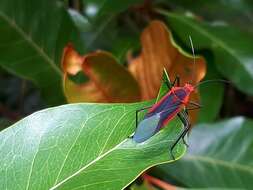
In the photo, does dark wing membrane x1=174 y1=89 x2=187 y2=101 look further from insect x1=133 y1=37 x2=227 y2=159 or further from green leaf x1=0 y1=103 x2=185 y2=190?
green leaf x1=0 y1=103 x2=185 y2=190

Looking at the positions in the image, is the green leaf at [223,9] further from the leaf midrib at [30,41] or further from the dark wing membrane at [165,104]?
the dark wing membrane at [165,104]

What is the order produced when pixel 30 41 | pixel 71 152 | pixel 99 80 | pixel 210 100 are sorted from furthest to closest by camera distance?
pixel 210 100
pixel 30 41
pixel 99 80
pixel 71 152

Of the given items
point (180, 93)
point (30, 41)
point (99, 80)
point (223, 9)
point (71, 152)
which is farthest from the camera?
point (223, 9)

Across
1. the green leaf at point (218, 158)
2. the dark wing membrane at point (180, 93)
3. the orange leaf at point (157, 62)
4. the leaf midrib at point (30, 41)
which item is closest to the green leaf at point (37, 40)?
the leaf midrib at point (30, 41)

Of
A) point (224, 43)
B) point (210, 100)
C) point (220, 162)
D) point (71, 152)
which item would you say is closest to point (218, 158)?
point (220, 162)

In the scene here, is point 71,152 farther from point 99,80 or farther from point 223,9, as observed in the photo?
point 223,9

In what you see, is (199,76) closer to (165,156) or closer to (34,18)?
(165,156)

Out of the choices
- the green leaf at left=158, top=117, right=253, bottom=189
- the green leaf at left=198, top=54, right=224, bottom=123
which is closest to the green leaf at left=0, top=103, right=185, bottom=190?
the green leaf at left=158, top=117, right=253, bottom=189
